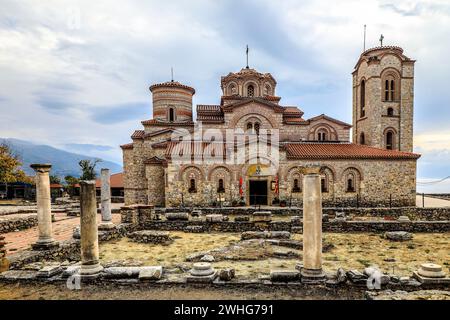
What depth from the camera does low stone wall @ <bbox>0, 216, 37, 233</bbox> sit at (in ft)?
39.1

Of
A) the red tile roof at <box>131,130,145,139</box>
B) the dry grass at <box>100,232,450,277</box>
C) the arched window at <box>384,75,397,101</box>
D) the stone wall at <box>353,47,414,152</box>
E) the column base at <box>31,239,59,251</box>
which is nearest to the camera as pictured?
the dry grass at <box>100,232,450,277</box>

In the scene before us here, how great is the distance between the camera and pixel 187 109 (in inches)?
1007

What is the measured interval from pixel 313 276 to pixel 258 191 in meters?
13.8

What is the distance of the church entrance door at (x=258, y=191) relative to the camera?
19.7 m

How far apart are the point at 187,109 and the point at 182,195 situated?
1006cm

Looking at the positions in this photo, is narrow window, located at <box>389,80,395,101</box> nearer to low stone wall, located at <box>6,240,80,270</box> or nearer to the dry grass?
the dry grass

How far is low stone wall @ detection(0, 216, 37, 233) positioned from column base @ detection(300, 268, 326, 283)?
1352 cm

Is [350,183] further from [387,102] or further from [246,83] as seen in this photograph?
[246,83]

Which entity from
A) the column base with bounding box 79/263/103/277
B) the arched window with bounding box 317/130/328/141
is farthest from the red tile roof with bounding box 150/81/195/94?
the column base with bounding box 79/263/103/277

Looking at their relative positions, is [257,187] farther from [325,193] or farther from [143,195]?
[143,195]

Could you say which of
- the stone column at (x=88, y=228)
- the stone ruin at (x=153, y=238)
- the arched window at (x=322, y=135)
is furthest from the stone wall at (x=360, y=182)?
the stone column at (x=88, y=228)

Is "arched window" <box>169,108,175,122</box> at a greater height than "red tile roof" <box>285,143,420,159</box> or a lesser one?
greater

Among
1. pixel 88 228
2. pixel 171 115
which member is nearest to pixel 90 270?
pixel 88 228
